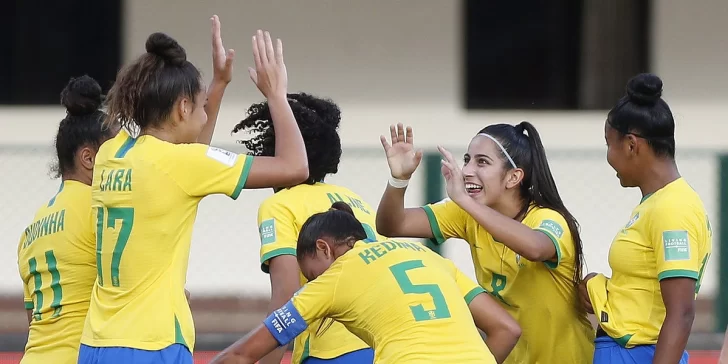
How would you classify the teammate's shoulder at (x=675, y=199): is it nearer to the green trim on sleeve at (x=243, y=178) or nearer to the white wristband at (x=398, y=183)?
the white wristband at (x=398, y=183)

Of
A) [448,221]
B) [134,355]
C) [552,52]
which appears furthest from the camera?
[552,52]

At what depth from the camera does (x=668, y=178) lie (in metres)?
3.63

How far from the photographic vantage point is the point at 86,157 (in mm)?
3736

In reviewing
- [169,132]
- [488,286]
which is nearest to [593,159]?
[488,286]

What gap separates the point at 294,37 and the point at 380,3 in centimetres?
75

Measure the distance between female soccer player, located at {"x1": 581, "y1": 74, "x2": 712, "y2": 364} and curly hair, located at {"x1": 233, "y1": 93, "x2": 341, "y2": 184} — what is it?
1.01 meters

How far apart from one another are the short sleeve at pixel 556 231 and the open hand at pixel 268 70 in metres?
1.00

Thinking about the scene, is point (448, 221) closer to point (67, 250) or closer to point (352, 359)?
point (352, 359)

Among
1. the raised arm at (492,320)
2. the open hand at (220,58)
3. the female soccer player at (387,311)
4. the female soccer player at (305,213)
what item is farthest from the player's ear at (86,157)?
the raised arm at (492,320)

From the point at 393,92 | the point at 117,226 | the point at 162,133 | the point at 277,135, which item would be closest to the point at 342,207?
the point at 277,135

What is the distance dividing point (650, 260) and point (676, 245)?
0.12 metres

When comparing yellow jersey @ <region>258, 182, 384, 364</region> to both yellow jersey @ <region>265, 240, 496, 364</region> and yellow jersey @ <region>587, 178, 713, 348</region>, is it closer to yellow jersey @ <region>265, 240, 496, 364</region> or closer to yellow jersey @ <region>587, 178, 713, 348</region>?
yellow jersey @ <region>265, 240, 496, 364</region>

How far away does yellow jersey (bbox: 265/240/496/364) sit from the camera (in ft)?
10.6

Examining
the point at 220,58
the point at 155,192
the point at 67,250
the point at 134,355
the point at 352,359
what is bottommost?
the point at 352,359
